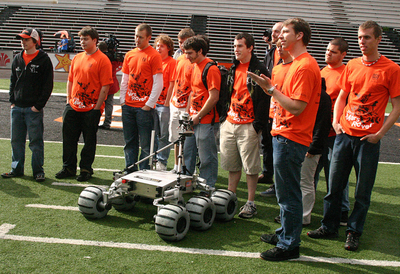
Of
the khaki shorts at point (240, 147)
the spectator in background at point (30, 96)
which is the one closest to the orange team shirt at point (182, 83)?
the khaki shorts at point (240, 147)

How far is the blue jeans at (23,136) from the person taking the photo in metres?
5.67

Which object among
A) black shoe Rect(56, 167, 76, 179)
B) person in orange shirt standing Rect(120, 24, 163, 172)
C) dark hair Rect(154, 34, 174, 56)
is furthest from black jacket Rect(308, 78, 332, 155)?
black shoe Rect(56, 167, 76, 179)

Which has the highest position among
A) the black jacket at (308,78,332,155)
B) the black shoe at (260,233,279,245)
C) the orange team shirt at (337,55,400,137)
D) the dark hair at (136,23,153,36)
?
the dark hair at (136,23,153,36)

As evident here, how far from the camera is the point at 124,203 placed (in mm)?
4609

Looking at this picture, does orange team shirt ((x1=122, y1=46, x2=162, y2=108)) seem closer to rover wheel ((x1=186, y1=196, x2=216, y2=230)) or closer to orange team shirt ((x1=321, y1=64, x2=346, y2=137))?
rover wheel ((x1=186, y1=196, x2=216, y2=230))

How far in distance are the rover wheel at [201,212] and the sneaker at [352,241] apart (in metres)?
1.34

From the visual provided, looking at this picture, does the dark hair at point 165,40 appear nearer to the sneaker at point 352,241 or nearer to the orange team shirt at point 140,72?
the orange team shirt at point 140,72

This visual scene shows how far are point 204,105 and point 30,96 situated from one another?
252cm

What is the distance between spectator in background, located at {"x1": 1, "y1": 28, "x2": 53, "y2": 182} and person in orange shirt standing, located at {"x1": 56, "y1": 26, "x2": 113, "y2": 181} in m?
0.34

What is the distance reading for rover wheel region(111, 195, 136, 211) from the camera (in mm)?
4574

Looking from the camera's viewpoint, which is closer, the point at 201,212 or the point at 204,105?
the point at 201,212

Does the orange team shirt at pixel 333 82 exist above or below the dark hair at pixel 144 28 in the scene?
below

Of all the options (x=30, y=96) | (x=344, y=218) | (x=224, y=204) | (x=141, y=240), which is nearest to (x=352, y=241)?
(x=344, y=218)

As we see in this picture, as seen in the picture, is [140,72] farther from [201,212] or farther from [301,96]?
[301,96]
